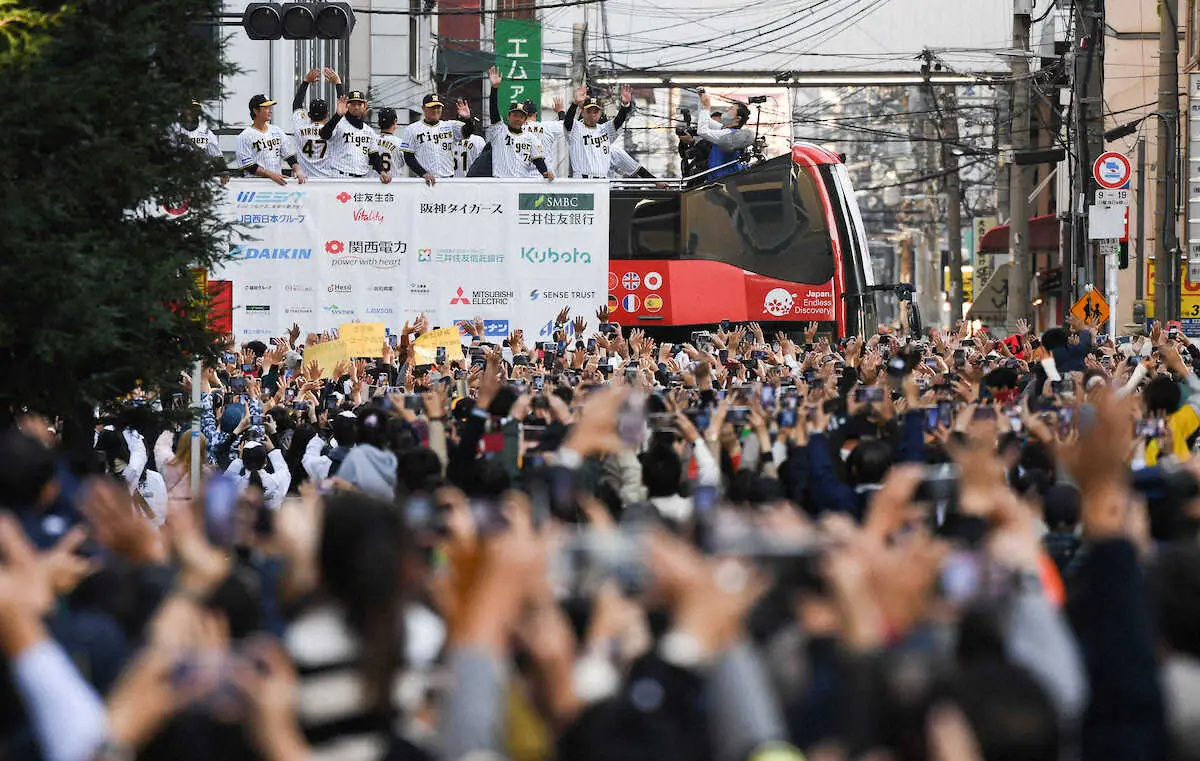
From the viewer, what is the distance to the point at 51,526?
5496 millimetres

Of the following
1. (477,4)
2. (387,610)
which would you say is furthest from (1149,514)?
(477,4)

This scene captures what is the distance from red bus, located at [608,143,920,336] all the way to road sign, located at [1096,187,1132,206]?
9.83 ft

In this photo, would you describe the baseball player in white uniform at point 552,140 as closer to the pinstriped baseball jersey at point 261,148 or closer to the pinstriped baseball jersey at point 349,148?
the pinstriped baseball jersey at point 349,148

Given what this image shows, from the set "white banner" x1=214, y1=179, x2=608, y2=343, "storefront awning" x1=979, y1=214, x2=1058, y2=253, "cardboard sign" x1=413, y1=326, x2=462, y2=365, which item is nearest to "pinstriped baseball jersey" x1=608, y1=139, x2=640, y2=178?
"white banner" x1=214, y1=179, x2=608, y2=343

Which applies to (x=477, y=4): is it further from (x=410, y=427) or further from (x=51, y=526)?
(x=51, y=526)

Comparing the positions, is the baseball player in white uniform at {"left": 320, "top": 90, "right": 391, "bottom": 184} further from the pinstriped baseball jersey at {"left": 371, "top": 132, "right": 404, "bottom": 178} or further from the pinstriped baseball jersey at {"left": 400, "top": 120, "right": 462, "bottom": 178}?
the pinstriped baseball jersey at {"left": 400, "top": 120, "right": 462, "bottom": 178}

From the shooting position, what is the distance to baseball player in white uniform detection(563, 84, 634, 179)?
22297 mm

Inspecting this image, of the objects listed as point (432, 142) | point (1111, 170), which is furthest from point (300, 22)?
point (1111, 170)

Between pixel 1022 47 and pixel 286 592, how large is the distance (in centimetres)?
3490

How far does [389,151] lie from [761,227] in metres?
5.12

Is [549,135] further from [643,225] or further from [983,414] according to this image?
[983,414]

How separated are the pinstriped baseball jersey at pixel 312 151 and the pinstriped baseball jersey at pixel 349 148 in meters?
0.09

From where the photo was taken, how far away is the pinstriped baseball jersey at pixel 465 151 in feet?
72.1

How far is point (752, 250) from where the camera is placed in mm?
23906
